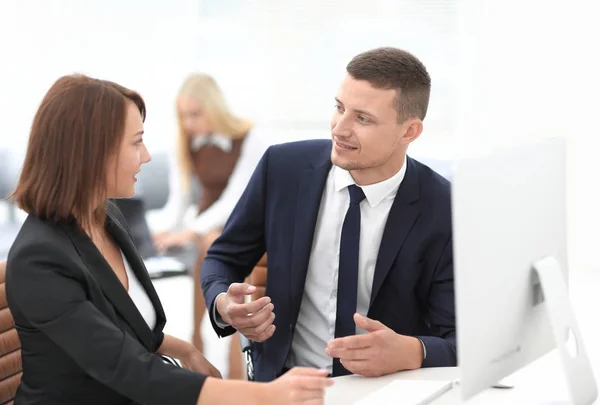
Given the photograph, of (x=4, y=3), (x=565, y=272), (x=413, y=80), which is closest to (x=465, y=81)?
(x=4, y=3)

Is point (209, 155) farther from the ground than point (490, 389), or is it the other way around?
point (209, 155)

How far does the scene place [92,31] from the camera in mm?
6258

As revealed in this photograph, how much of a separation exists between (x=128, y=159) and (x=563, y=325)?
0.90 m

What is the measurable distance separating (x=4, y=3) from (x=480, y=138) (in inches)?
135

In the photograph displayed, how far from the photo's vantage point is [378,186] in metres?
2.15

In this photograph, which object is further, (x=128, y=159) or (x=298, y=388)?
(x=128, y=159)

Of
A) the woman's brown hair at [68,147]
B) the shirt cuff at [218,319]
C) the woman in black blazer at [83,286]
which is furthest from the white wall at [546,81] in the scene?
the woman's brown hair at [68,147]

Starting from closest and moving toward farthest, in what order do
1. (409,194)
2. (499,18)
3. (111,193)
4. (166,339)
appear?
1. (111,193)
2. (166,339)
3. (409,194)
4. (499,18)

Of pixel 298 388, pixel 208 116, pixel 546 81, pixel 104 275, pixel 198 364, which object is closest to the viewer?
pixel 298 388

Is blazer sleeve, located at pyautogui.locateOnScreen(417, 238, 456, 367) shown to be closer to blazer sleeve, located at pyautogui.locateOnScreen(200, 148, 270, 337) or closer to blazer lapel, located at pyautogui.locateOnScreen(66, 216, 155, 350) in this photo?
blazer sleeve, located at pyautogui.locateOnScreen(200, 148, 270, 337)

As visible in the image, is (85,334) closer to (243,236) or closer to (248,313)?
(248,313)

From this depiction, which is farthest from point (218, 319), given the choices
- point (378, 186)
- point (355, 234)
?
point (378, 186)

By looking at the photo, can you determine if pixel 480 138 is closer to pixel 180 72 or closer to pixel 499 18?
pixel 499 18

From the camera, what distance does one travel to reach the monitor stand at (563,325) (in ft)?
5.28
